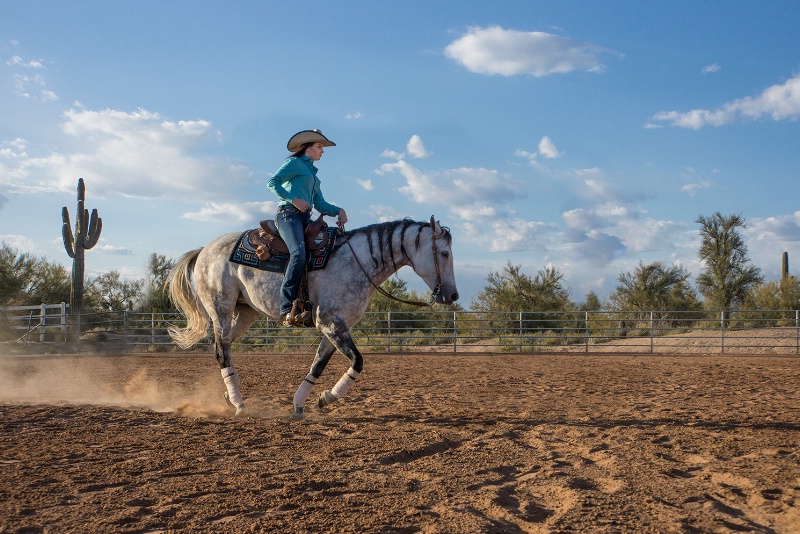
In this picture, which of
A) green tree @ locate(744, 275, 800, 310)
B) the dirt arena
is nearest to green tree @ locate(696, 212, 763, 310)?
green tree @ locate(744, 275, 800, 310)

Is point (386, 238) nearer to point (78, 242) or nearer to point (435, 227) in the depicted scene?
point (435, 227)

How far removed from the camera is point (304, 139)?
662cm

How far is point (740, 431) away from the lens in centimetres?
563

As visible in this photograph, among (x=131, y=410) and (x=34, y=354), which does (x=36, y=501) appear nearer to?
(x=131, y=410)

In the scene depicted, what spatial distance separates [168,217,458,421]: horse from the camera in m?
6.24

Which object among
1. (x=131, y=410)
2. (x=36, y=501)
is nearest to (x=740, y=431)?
(x=36, y=501)

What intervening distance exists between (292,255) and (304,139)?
4.06 feet

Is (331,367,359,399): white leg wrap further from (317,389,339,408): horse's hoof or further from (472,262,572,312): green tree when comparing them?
(472,262,572,312): green tree

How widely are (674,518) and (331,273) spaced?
388 centimetres

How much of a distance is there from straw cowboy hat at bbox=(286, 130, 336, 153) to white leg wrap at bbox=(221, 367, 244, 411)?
2.38m

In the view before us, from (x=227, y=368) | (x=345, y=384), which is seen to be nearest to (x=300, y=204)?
(x=345, y=384)

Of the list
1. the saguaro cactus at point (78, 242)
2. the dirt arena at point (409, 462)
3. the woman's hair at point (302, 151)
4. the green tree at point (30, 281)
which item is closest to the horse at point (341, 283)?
the dirt arena at point (409, 462)

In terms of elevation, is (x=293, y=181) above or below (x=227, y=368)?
above

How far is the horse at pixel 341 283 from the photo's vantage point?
6.24 m
